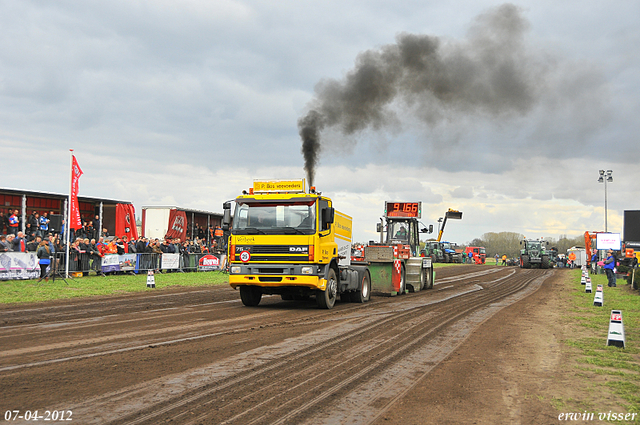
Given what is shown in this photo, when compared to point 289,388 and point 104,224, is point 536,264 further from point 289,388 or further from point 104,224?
point 289,388

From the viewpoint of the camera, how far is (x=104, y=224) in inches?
1085

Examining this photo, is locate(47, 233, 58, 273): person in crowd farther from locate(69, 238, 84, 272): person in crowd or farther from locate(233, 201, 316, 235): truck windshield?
locate(233, 201, 316, 235): truck windshield

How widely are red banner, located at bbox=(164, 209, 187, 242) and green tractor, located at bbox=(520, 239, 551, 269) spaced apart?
3357 cm

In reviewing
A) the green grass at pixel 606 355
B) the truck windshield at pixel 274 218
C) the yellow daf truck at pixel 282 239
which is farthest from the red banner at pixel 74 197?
the green grass at pixel 606 355

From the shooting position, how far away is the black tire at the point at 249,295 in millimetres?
14070

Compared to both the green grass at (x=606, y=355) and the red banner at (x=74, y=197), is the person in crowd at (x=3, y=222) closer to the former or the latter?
the red banner at (x=74, y=197)

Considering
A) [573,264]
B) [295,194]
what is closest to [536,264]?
[573,264]

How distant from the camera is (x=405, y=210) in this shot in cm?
2136

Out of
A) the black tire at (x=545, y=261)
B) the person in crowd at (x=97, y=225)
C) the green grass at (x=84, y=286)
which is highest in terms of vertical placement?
the person in crowd at (x=97, y=225)

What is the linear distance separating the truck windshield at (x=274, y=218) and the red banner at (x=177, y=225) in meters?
17.3

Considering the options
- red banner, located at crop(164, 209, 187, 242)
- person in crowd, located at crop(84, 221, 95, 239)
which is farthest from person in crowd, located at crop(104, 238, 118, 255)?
red banner, located at crop(164, 209, 187, 242)

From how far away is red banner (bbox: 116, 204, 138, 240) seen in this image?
27.5 m

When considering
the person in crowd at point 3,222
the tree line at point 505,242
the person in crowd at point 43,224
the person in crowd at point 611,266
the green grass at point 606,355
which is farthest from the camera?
the tree line at point 505,242

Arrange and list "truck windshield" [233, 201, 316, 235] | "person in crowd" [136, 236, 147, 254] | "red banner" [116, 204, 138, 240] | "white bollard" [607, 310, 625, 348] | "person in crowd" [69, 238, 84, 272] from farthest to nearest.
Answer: "red banner" [116, 204, 138, 240]
"person in crowd" [136, 236, 147, 254]
"person in crowd" [69, 238, 84, 272]
"truck windshield" [233, 201, 316, 235]
"white bollard" [607, 310, 625, 348]
